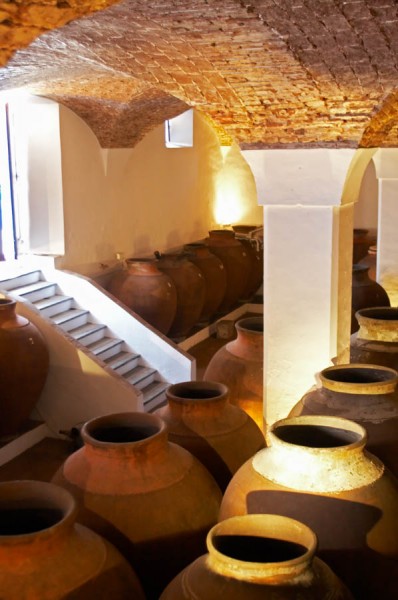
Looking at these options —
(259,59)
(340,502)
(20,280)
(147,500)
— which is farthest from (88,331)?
(340,502)

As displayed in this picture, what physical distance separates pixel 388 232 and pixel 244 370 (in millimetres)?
4583

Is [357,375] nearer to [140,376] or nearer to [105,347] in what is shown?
[140,376]

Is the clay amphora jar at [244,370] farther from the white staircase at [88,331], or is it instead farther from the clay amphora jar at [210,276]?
the clay amphora jar at [210,276]

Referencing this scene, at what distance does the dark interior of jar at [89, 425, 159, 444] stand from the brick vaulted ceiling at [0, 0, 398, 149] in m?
2.63

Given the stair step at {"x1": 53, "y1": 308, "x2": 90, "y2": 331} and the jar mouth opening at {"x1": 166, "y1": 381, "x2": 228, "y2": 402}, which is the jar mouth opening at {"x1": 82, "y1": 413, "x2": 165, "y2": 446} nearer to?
the jar mouth opening at {"x1": 166, "y1": 381, "x2": 228, "y2": 402}

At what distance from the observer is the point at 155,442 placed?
13.7 feet

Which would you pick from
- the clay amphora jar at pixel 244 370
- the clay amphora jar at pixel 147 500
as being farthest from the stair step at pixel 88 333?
the clay amphora jar at pixel 147 500

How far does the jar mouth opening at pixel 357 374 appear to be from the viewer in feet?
16.3

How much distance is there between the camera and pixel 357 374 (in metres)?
5.06

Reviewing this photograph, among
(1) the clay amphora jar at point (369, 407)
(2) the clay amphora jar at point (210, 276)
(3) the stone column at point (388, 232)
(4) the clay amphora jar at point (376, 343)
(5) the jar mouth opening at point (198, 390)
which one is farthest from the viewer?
(2) the clay amphora jar at point (210, 276)

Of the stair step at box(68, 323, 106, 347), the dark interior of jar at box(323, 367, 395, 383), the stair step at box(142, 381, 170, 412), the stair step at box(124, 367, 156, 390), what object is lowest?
the stair step at box(142, 381, 170, 412)

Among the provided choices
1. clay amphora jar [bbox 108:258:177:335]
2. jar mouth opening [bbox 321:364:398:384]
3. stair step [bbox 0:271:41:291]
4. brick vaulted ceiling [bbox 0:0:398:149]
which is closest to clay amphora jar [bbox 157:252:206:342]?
clay amphora jar [bbox 108:258:177:335]

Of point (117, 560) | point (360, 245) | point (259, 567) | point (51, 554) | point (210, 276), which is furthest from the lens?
point (360, 245)

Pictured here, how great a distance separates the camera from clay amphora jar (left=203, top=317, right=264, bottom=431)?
24.2ft
